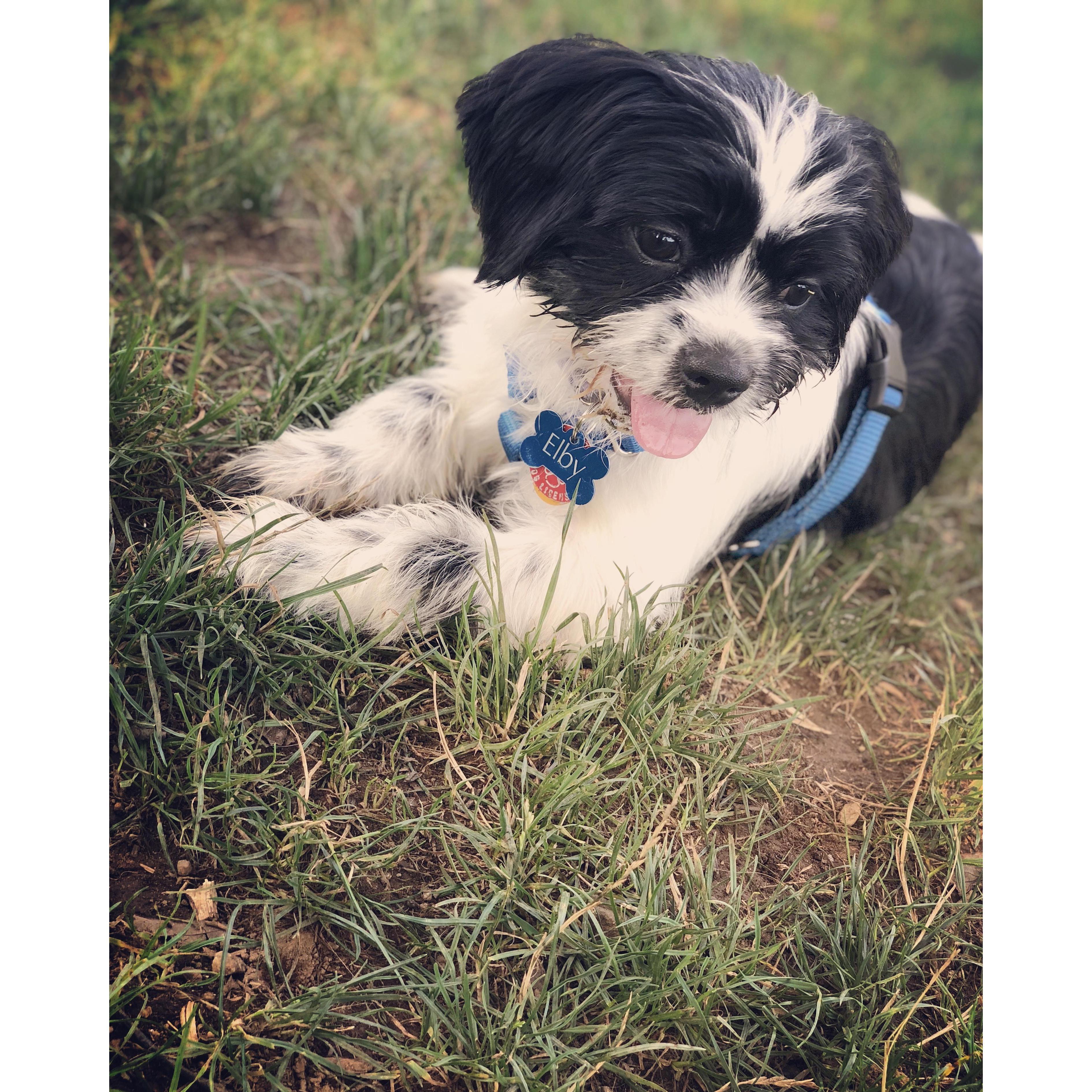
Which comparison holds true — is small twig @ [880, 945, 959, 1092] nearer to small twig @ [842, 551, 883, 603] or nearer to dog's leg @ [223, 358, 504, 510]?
small twig @ [842, 551, 883, 603]

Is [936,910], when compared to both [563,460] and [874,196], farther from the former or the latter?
[874,196]

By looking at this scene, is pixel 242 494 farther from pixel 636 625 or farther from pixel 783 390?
pixel 783 390

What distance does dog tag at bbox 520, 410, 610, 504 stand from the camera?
90.4 inches

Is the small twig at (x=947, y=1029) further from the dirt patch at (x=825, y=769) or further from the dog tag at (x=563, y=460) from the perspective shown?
the dog tag at (x=563, y=460)

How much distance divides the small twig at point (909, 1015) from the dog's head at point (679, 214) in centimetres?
128

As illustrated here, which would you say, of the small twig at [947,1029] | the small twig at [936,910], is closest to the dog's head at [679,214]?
the small twig at [936,910]

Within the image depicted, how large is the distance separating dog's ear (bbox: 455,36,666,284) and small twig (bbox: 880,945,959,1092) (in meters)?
1.77

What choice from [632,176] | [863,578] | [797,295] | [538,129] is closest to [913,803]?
[863,578]

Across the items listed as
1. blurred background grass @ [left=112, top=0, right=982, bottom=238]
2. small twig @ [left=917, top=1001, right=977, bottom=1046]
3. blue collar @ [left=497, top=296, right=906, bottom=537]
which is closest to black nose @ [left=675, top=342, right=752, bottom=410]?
blue collar @ [left=497, top=296, right=906, bottom=537]

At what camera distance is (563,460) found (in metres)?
2.32

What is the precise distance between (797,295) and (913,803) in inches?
51.0

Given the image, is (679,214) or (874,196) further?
(874,196)

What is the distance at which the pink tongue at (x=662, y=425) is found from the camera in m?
2.11
